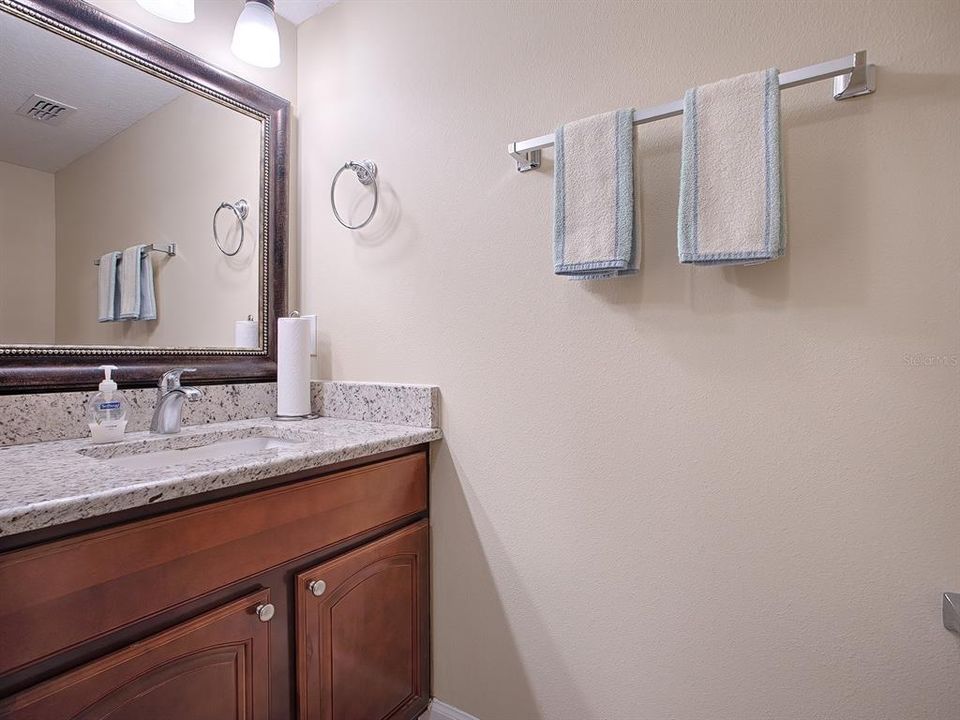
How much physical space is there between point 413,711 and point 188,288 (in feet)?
4.36

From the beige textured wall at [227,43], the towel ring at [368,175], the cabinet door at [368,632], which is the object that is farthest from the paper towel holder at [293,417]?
the towel ring at [368,175]

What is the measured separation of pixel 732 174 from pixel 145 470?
1.18 meters

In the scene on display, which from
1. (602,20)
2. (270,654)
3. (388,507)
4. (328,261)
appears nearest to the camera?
(270,654)

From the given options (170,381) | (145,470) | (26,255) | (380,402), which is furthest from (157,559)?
(26,255)

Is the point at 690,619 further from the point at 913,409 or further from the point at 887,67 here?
the point at 887,67

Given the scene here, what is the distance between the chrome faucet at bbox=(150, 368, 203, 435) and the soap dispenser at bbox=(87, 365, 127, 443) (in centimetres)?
8

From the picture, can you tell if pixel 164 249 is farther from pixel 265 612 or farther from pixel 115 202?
pixel 265 612

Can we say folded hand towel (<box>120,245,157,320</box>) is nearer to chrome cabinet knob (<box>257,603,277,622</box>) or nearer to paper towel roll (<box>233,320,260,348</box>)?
paper towel roll (<box>233,320,260,348</box>)

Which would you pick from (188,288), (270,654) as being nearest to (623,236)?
(270,654)

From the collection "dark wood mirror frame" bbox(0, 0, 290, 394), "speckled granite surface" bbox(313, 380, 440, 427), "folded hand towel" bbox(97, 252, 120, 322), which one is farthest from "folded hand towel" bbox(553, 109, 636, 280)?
"folded hand towel" bbox(97, 252, 120, 322)

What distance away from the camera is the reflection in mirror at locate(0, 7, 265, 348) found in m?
1.17

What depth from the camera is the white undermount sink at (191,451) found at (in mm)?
1173

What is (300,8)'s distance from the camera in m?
1.67

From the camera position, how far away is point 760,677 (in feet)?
3.28
